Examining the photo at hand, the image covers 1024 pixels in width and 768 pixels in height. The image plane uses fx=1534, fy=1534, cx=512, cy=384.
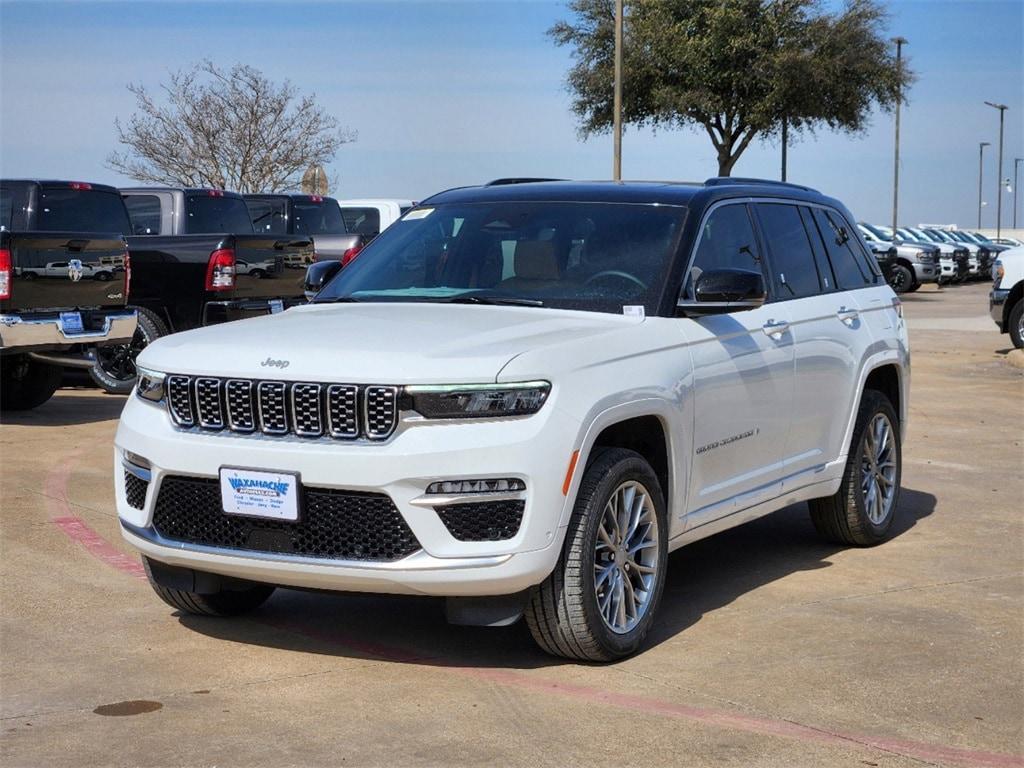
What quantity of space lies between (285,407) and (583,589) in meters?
1.22

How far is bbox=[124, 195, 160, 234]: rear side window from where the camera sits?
632 inches

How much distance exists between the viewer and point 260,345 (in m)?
5.51

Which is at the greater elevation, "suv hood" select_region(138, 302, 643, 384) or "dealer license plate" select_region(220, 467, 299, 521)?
"suv hood" select_region(138, 302, 643, 384)

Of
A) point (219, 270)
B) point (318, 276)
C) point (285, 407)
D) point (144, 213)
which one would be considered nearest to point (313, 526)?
point (285, 407)

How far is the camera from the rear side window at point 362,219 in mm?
22000

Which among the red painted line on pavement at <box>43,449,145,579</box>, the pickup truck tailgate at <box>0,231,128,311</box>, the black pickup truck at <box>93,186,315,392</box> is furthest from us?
the black pickup truck at <box>93,186,315,392</box>

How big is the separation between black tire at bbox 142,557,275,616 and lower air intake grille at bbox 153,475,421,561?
1.93 ft

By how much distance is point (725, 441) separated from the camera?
6391mm

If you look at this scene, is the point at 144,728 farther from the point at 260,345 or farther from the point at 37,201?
the point at 37,201

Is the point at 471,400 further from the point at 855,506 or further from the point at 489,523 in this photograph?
the point at 855,506

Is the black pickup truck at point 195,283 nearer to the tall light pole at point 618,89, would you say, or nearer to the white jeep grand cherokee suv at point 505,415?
the white jeep grand cherokee suv at point 505,415

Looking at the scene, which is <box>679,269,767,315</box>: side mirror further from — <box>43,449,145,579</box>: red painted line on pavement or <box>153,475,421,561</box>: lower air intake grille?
<box>43,449,145,579</box>: red painted line on pavement

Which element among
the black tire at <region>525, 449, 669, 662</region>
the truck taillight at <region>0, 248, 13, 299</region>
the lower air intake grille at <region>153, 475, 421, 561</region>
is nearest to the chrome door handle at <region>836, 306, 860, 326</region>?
the black tire at <region>525, 449, 669, 662</region>

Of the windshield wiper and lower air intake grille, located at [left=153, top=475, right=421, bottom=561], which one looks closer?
lower air intake grille, located at [left=153, top=475, right=421, bottom=561]
